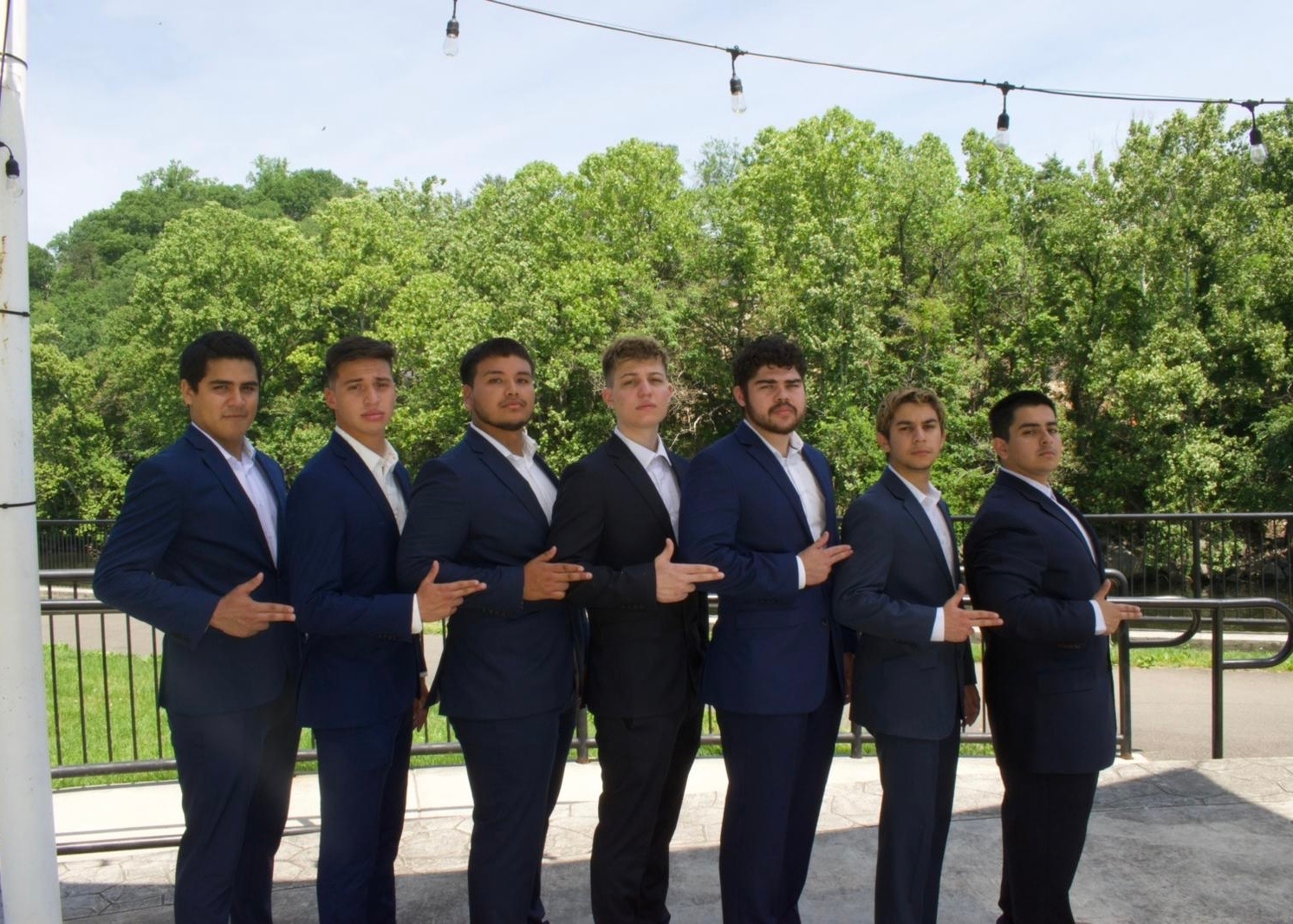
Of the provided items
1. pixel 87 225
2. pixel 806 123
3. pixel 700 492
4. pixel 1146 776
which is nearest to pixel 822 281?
pixel 806 123

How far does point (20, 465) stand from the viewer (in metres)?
2.53

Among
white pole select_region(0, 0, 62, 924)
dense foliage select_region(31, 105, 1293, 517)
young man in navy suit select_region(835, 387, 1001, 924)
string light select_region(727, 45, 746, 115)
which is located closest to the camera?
white pole select_region(0, 0, 62, 924)

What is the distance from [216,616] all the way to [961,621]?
215 centimetres

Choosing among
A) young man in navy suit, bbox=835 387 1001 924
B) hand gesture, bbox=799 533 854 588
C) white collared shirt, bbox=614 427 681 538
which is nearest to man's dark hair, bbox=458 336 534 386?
white collared shirt, bbox=614 427 681 538

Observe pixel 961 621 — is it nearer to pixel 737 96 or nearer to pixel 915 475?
pixel 915 475

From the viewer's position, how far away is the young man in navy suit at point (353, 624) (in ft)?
9.85

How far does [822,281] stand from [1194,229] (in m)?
9.50

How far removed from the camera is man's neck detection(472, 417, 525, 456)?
3.30 meters

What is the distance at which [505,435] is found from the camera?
3314 mm

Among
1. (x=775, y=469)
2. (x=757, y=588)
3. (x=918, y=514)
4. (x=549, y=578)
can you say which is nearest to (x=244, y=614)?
(x=549, y=578)

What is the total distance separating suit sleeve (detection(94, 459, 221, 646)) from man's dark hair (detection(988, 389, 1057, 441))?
8.13 ft

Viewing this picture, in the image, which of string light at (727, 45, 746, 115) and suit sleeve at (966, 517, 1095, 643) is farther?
string light at (727, 45, 746, 115)

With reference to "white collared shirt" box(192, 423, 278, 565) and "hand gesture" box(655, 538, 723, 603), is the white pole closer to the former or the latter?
"white collared shirt" box(192, 423, 278, 565)

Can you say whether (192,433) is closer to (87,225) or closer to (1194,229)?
(1194,229)
